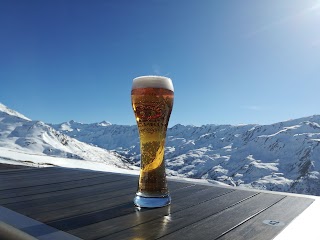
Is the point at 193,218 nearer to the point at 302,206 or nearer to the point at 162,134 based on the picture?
the point at 162,134

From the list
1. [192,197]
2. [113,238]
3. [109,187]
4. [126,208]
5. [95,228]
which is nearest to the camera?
[113,238]

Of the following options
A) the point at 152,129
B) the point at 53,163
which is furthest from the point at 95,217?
the point at 53,163

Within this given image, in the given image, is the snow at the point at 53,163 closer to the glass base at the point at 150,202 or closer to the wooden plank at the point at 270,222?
the glass base at the point at 150,202

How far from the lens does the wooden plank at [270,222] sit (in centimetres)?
153

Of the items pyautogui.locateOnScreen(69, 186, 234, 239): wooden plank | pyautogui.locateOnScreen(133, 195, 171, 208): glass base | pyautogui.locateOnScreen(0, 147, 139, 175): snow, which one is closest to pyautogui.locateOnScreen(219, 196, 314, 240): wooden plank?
pyautogui.locateOnScreen(69, 186, 234, 239): wooden plank

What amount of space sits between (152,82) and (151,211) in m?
0.83

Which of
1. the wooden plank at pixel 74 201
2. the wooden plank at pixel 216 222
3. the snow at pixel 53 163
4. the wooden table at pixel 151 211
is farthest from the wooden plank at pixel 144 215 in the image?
the snow at pixel 53 163

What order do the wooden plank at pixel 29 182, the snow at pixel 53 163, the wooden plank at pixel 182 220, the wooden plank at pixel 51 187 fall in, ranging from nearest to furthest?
the wooden plank at pixel 182 220 < the wooden plank at pixel 51 187 < the wooden plank at pixel 29 182 < the snow at pixel 53 163

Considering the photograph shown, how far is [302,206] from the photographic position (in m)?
2.15

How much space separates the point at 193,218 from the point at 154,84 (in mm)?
880

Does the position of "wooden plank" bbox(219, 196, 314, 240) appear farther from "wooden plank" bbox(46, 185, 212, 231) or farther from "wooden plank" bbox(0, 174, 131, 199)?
"wooden plank" bbox(0, 174, 131, 199)

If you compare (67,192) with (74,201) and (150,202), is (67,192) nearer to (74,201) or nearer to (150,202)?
(74,201)

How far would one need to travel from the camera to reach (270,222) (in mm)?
1741

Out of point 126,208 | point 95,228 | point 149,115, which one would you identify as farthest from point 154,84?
point 95,228
